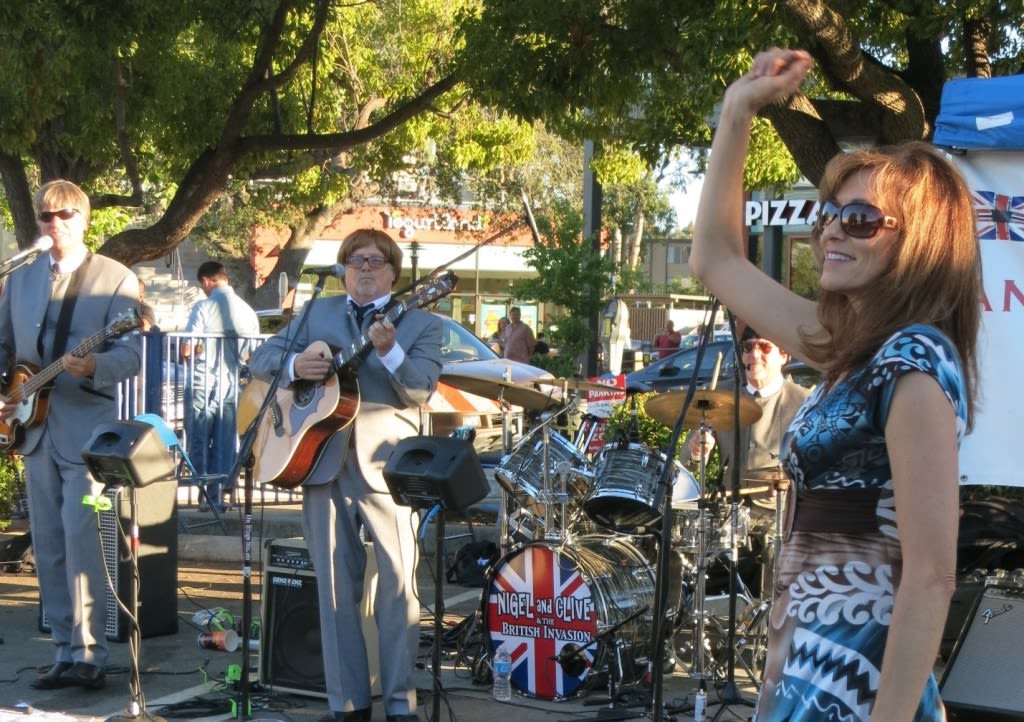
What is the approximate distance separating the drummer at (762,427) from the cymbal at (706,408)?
56 cm

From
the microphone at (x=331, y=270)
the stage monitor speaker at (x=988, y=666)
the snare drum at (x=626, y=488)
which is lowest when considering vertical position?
the stage monitor speaker at (x=988, y=666)

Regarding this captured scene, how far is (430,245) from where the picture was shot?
162 ft

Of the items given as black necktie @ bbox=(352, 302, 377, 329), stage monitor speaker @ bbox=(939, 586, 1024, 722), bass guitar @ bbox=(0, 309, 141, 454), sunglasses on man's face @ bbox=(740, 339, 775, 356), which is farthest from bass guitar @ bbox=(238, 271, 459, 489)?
stage monitor speaker @ bbox=(939, 586, 1024, 722)

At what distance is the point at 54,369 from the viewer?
6359mm

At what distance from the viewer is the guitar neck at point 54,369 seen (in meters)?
6.34

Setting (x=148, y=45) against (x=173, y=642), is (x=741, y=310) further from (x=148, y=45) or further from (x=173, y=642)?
(x=148, y=45)

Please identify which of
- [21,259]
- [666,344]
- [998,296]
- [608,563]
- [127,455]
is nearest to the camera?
[127,455]

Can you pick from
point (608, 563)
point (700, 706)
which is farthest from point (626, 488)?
point (700, 706)

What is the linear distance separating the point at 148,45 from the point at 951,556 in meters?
10.9

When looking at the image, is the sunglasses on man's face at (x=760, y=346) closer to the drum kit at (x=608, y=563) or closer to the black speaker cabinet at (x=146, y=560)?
the drum kit at (x=608, y=563)

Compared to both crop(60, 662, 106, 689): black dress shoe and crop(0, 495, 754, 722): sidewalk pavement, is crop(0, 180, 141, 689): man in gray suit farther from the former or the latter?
crop(0, 495, 754, 722): sidewalk pavement

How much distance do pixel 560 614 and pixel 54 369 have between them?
9.19ft

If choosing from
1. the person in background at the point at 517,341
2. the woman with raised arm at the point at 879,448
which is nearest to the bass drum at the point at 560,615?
the woman with raised arm at the point at 879,448

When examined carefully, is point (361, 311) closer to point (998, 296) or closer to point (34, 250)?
point (34, 250)
